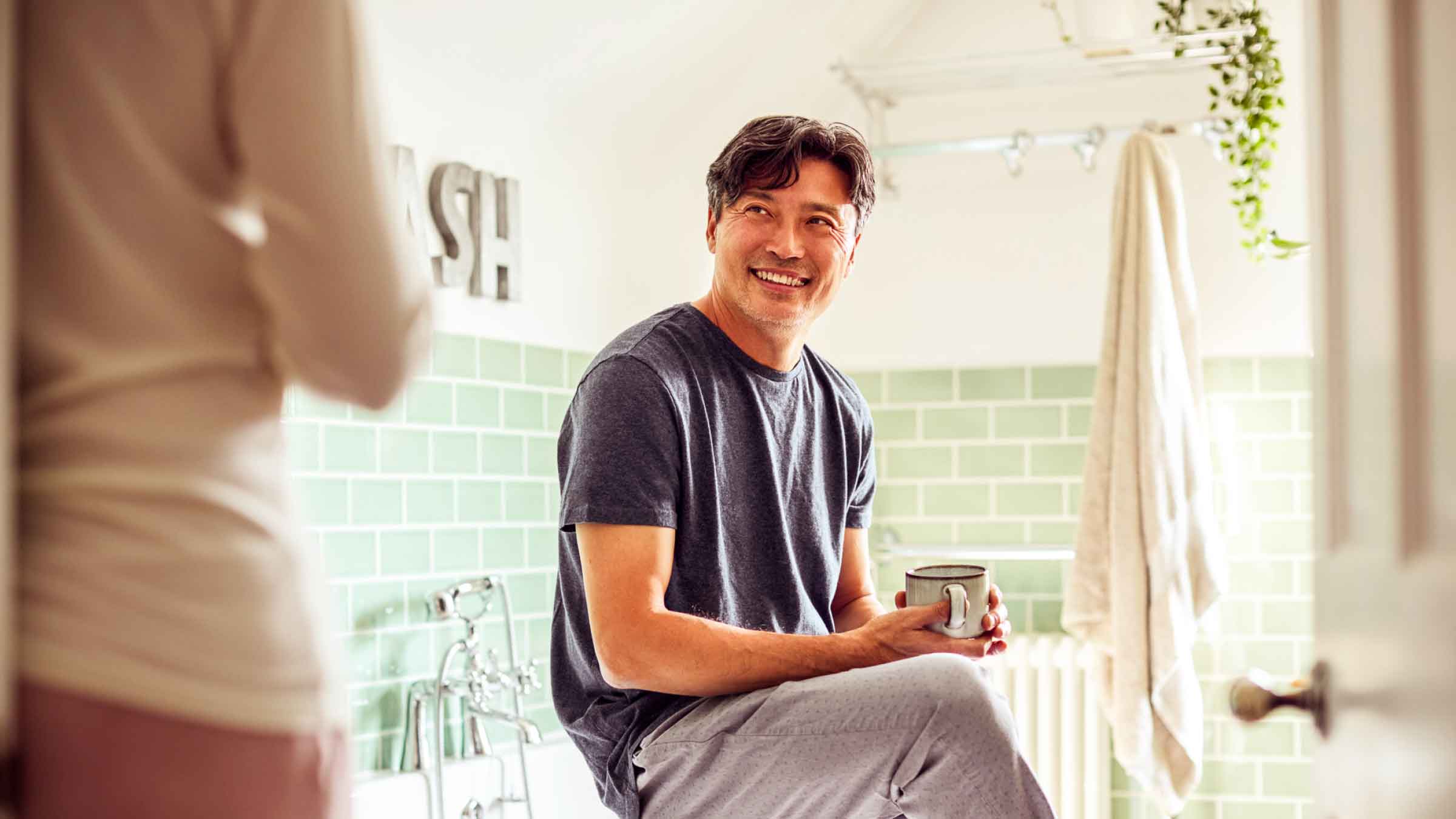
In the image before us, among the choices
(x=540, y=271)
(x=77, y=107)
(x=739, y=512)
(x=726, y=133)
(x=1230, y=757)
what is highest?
(x=726, y=133)

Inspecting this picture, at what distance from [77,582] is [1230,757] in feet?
10.5

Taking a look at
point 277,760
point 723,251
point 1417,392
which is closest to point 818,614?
point 723,251

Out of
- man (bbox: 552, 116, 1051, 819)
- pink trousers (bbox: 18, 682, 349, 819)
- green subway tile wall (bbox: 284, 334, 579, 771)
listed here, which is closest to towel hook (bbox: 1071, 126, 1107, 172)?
green subway tile wall (bbox: 284, 334, 579, 771)

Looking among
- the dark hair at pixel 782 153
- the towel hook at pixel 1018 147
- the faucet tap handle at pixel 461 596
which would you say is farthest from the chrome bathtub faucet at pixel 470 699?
the towel hook at pixel 1018 147

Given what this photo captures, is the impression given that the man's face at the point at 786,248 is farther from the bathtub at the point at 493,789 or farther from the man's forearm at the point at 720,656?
the bathtub at the point at 493,789

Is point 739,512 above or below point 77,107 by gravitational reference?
below

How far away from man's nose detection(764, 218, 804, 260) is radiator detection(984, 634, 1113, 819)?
1739 millimetres

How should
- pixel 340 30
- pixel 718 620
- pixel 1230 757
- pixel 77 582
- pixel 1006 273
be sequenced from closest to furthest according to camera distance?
pixel 77 582, pixel 340 30, pixel 718 620, pixel 1230 757, pixel 1006 273

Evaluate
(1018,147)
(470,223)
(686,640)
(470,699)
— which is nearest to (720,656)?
(686,640)

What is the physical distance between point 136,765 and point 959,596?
41.3 inches

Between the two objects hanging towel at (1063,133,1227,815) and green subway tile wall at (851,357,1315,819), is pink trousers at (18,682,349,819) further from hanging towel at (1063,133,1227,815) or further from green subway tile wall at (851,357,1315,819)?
green subway tile wall at (851,357,1315,819)

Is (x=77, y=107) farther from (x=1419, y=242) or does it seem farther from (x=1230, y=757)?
(x=1230, y=757)

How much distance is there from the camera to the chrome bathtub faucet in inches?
98.5

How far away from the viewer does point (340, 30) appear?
0.78 metres
